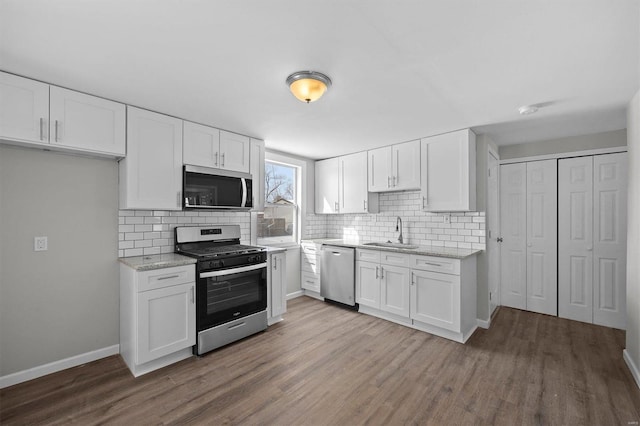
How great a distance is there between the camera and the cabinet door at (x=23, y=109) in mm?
1976

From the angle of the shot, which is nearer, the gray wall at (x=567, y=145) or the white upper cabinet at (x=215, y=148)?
the white upper cabinet at (x=215, y=148)

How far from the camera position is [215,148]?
10.6ft

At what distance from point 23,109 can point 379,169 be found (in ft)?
12.0

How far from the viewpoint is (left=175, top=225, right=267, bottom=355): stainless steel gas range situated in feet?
8.85

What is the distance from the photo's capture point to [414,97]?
241cm

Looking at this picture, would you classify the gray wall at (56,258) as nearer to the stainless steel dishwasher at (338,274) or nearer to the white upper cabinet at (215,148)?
the white upper cabinet at (215,148)

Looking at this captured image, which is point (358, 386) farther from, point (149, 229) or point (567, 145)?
point (567, 145)

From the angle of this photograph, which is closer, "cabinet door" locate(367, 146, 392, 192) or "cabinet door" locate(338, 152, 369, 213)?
"cabinet door" locate(367, 146, 392, 192)

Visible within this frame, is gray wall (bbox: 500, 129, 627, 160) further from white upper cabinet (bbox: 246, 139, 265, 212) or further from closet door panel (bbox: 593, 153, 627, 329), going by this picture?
white upper cabinet (bbox: 246, 139, 265, 212)

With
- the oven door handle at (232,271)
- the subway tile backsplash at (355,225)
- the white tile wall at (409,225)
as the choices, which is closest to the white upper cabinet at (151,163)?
the subway tile backsplash at (355,225)

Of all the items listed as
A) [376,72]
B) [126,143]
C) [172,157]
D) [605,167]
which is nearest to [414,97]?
[376,72]

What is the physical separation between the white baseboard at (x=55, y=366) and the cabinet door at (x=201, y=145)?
→ 198cm

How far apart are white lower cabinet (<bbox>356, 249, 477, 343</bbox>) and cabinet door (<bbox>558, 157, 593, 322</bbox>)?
1347 millimetres

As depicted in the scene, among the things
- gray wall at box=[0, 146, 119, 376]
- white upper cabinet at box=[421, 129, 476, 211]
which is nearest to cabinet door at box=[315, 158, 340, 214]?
white upper cabinet at box=[421, 129, 476, 211]
